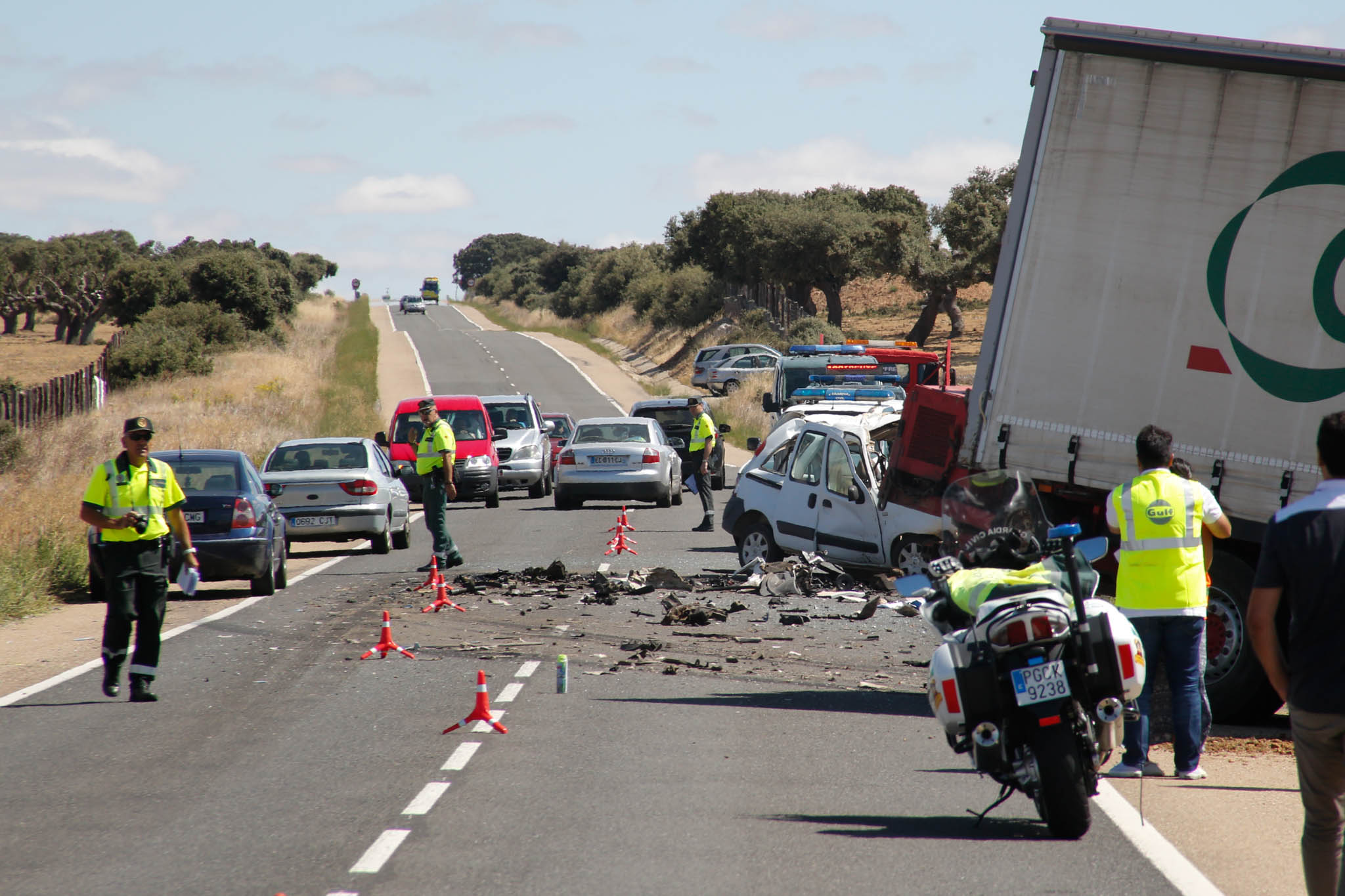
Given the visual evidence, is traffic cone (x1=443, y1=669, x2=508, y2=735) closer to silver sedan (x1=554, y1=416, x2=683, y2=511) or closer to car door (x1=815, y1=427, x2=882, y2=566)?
car door (x1=815, y1=427, x2=882, y2=566)

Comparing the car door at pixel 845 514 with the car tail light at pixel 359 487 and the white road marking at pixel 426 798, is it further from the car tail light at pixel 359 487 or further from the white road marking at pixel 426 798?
the white road marking at pixel 426 798

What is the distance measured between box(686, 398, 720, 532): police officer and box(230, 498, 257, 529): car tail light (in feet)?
26.2

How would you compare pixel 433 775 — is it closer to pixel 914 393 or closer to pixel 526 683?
pixel 526 683

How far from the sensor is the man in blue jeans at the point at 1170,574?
7457 mm

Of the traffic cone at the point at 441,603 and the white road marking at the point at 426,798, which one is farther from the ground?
the white road marking at the point at 426,798

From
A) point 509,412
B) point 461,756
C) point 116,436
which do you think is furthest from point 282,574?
point 116,436

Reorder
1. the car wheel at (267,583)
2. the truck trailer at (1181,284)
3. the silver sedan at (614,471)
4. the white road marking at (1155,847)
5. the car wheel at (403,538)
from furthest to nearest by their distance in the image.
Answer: the silver sedan at (614,471)
the car wheel at (403,538)
the car wheel at (267,583)
the truck trailer at (1181,284)
the white road marking at (1155,847)

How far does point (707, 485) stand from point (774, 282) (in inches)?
2127

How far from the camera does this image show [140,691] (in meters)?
9.69

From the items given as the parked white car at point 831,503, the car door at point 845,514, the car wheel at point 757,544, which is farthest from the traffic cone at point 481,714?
the car wheel at point 757,544

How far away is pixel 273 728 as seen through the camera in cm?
872

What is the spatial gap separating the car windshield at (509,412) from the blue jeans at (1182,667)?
22.9 m

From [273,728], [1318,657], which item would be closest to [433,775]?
[273,728]

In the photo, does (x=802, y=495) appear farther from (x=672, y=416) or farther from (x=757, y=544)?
(x=672, y=416)
